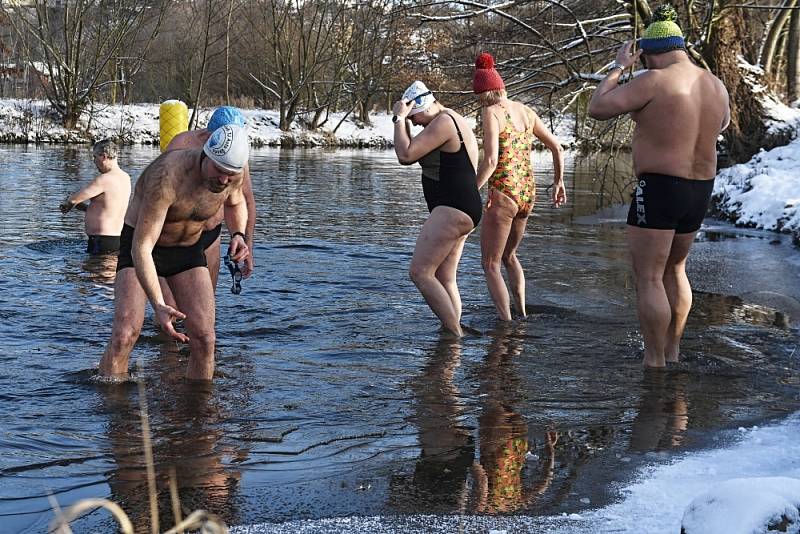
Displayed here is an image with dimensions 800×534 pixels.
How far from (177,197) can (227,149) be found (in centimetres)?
51

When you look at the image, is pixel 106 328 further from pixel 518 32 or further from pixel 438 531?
pixel 518 32

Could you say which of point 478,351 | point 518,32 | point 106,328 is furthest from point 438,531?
point 518,32

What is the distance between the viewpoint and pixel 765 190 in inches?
587

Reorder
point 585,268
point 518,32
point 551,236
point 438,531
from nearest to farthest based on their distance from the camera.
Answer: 1. point 438,531
2. point 585,268
3. point 551,236
4. point 518,32

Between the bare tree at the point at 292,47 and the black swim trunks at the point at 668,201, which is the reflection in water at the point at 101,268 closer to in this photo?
the black swim trunks at the point at 668,201

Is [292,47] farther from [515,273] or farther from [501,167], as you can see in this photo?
[501,167]

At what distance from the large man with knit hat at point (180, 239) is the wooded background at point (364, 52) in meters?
6.37

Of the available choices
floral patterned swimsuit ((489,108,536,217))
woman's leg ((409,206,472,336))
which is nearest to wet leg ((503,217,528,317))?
floral patterned swimsuit ((489,108,536,217))

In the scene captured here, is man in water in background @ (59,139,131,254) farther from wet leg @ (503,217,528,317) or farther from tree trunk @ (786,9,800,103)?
tree trunk @ (786,9,800,103)

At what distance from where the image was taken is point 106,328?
295 inches

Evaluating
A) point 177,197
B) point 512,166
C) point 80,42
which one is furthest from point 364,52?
point 177,197

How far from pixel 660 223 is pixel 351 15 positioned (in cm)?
4494

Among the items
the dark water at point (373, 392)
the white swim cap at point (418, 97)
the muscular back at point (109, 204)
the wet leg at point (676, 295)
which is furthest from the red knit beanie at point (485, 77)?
the muscular back at point (109, 204)

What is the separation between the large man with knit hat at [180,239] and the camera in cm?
491
